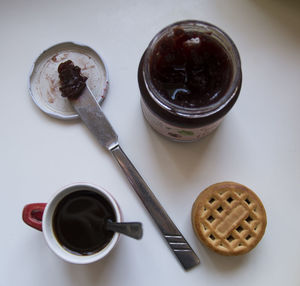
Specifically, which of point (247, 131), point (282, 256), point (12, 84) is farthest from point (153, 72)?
point (282, 256)

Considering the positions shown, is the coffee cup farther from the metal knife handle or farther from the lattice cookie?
the lattice cookie

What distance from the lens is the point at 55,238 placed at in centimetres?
85

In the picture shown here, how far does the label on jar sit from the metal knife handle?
14 cm

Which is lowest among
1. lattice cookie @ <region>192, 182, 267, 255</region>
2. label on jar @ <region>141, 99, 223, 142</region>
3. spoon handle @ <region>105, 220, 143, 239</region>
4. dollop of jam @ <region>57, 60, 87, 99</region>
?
lattice cookie @ <region>192, 182, 267, 255</region>

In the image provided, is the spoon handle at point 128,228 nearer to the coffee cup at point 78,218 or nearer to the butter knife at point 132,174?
the coffee cup at point 78,218

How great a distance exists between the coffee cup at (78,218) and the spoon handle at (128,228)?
21 mm

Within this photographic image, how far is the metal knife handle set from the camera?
3.10 ft

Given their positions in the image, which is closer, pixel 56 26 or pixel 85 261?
pixel 85 261

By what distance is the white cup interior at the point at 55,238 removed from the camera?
82 cm

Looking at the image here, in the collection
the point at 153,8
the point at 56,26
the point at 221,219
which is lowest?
the point at 221,219

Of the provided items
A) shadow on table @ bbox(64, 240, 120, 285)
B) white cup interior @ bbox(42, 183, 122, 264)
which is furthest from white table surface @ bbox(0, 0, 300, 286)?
white cup interior @ bbox(42, 183, 122, 264)

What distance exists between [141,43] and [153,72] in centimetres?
26

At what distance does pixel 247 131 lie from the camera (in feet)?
3.32

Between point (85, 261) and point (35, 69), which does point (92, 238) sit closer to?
point (85, 261)
